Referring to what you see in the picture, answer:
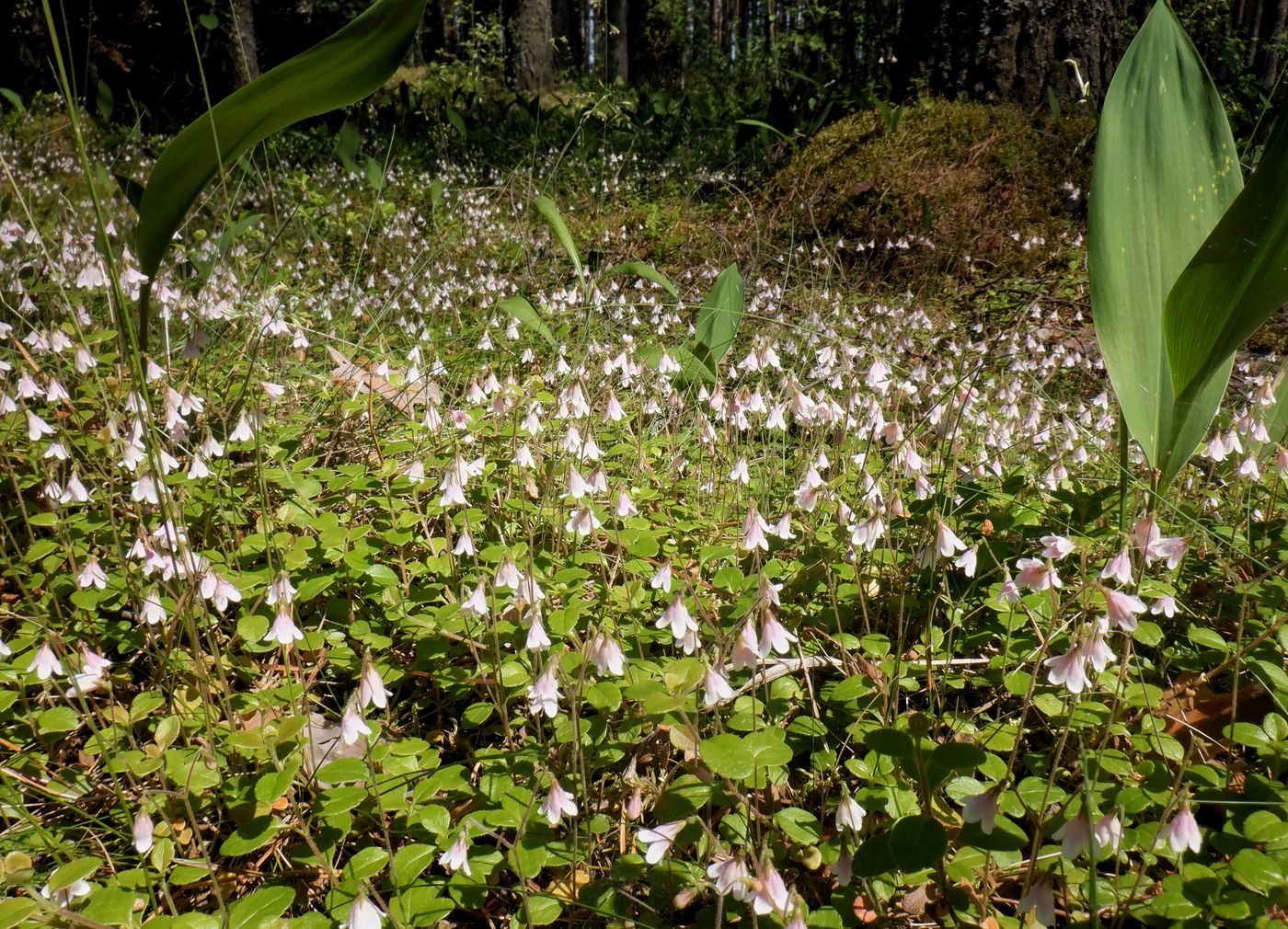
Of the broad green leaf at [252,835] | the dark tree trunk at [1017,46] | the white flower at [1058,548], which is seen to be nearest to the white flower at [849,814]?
the white flower at [1058,548]

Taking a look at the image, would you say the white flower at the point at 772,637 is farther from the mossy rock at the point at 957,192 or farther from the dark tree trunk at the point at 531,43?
the dark tree trunk at the point at 531,43

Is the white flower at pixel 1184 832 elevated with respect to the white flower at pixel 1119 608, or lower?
lower

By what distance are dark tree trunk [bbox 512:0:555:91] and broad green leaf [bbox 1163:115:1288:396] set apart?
12717 mm

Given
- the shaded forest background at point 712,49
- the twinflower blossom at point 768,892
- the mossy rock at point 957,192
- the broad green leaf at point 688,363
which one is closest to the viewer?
the twinflower blossom at point 768,892

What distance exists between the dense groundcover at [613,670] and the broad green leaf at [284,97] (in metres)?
0.19

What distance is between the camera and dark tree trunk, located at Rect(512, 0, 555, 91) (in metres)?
12.5

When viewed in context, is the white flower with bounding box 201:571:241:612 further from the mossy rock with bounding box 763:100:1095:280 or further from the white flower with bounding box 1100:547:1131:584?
the mossy rock with bounding box 763:100:1095:280

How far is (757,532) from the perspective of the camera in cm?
148

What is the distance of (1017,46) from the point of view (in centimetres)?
554

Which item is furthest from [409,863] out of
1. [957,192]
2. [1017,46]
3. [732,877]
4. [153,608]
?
[1017,46]

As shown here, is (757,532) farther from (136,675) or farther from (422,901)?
(136,675)

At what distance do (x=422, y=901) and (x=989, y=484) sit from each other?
184 cm

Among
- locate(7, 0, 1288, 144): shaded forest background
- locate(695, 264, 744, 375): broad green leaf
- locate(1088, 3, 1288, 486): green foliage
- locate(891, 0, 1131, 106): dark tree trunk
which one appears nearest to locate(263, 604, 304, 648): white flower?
locate(7, 0, 1288, 144): shaded forest background

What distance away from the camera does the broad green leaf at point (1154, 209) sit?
1748 mm
